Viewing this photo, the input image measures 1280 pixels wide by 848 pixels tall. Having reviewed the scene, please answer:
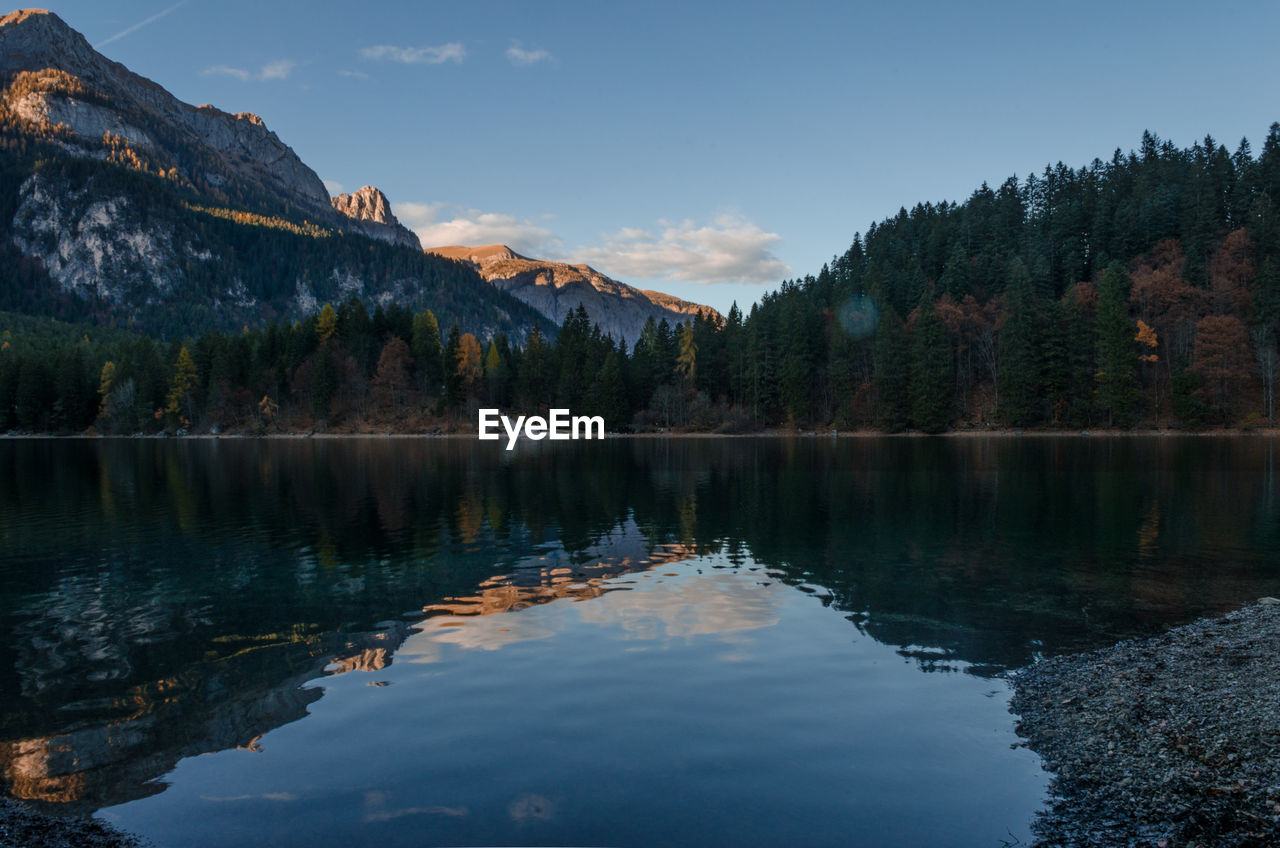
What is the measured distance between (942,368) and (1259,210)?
67.1m

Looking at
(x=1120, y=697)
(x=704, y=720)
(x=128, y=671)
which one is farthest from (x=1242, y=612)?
(x=128, y=671)

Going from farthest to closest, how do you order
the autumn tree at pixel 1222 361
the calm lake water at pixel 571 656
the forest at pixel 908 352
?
1. the forest at pixel 908 352
2. the autumn tree at pixel 1222 361
3. the calm lake water at pixel 571 656

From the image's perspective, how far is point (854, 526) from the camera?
113 feet

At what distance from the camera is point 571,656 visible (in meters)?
16.7

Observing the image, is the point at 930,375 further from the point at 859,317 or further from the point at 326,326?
the point at 326,326

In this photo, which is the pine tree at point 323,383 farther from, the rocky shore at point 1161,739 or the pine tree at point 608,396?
the rocky shore at point 1161,739

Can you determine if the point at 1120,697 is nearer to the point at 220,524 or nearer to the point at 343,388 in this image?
the point at 220,524

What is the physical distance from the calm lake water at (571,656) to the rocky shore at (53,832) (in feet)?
1.02

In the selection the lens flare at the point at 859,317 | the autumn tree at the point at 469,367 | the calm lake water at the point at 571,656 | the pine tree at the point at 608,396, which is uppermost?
the lens flare at the point at 859,317

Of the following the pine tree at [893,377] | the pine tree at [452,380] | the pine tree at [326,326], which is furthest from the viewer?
the pine tree at [326,326]

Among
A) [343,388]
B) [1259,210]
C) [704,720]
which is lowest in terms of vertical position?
[704,720]

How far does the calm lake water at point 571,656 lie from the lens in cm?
1009

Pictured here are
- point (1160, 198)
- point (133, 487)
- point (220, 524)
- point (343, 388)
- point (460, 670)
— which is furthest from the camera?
point (343, 388)

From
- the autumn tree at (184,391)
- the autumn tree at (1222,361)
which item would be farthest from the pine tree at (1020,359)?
the autumn tree at (184,391)
